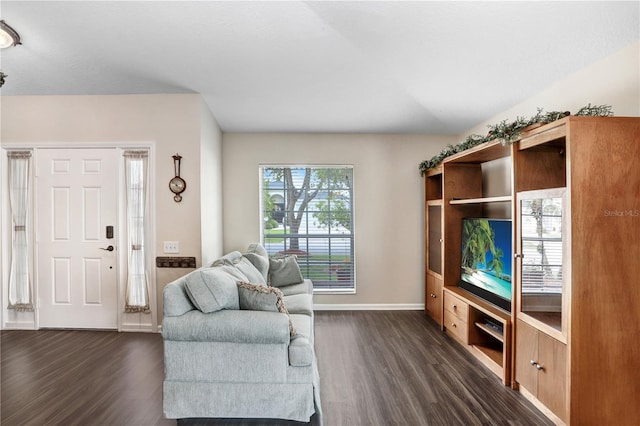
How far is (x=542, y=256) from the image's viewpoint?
2258mm

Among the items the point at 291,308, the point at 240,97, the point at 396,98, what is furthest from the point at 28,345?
the point at 396,98

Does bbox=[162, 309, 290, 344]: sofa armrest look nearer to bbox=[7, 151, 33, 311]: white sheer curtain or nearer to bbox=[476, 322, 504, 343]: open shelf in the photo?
bbox=[476, 322, 504, 343]: open shelf

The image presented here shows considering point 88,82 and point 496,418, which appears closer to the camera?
point 496,418

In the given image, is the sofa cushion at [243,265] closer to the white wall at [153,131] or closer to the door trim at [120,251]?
the white wall at [153,131]

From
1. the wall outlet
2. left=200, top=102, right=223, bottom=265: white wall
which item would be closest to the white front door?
the wall outlet

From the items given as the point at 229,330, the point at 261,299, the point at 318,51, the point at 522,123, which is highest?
the point at 318,51

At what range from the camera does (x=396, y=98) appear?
3.64m

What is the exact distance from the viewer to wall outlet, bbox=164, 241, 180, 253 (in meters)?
3.59

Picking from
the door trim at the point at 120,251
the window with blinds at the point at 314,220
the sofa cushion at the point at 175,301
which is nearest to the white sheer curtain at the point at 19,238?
the door trim at the point at 120,251

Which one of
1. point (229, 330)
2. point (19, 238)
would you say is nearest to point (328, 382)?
point (229, 330)

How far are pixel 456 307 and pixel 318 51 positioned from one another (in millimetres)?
2836

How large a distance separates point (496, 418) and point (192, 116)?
3.79 m

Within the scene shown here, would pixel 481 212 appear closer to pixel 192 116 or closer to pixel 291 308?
pixel 291 308

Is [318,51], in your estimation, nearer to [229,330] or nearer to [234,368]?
[229,330]
